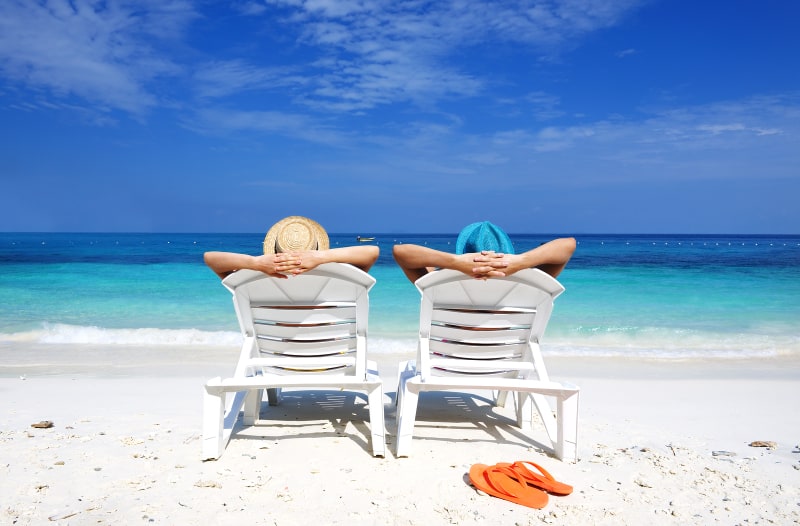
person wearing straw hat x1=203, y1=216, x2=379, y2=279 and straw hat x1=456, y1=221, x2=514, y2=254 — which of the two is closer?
person wearing straw hat x1=203, y1=216, x2=379, y2=279

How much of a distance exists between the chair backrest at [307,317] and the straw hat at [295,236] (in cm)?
24

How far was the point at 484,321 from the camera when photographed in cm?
382

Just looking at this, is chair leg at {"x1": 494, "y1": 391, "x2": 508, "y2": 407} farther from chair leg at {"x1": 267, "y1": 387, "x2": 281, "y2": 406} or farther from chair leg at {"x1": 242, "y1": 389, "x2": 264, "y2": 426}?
chair leg at {"x1": 242, "y1": 389, "x2": 264, "y2": 426}

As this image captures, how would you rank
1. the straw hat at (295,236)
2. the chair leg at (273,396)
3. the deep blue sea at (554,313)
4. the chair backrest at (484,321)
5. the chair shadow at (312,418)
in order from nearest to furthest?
the chair backrest at (484,321) → the straw hat at (295,236) → the chair shadow at (312,418) → the chair leg at (273,396) → the deep blue sea at (554,313)

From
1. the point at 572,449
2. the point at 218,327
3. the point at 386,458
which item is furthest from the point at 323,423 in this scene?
the point at 218,327

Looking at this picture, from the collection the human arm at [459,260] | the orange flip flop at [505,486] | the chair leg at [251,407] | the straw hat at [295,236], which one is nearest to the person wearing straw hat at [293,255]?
the straw hat at [295,236]

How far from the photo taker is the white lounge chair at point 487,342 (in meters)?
3.52

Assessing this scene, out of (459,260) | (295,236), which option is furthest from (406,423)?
(295,236)

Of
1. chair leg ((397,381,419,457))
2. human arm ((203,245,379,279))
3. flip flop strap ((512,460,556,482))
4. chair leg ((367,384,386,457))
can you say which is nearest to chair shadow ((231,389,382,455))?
chair leg ((367,384,386,457))

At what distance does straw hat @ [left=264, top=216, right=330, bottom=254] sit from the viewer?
12.4 feet

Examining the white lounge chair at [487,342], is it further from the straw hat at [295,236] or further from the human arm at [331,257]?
the straw hat at [295,236]

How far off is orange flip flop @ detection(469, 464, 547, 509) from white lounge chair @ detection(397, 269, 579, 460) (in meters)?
0.47

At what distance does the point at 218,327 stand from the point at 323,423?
6.71 meters

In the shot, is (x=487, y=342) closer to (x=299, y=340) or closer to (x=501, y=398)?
(x=501, y=398)
